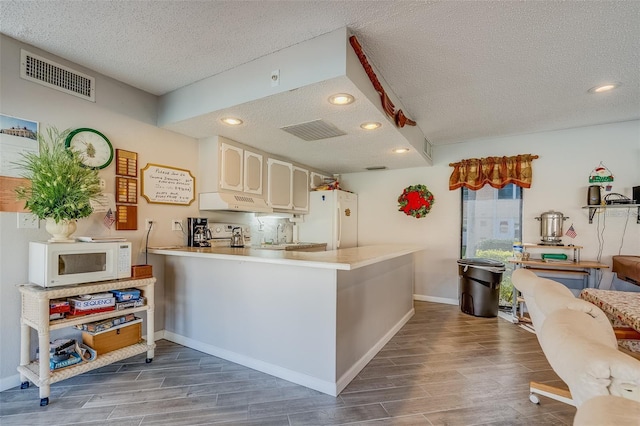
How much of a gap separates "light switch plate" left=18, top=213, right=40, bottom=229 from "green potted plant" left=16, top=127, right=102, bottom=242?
0.17 m

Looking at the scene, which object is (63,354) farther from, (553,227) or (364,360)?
(553,227)

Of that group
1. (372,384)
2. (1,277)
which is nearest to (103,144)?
(1,277)

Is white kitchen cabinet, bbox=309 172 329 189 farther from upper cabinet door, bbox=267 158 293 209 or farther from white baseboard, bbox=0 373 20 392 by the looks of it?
white baseboard, bbox=0 373 20 392

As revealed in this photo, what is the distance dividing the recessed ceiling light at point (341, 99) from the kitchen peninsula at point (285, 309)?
1.21 m

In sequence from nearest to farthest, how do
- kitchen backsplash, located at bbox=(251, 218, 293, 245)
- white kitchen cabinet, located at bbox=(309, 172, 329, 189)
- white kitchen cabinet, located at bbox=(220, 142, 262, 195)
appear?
white kitchen cabinet, located at bbox=(220, 142, 262, 195)
kitchen backsplash, located at bbox=(251, 218, 293, 245)
white kitchen cabinet, located at bbox=(309, 172, 329, 189)

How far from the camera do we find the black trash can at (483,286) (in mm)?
3662

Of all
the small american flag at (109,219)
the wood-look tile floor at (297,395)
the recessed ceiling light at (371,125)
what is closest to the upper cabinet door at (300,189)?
the recessed ceiling light at (371,125)

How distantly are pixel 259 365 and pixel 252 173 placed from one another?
222 centimetres

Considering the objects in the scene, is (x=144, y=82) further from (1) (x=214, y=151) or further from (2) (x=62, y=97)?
(1) (x=214, y=151)

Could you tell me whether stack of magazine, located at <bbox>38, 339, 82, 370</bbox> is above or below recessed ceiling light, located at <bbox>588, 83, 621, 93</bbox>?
below

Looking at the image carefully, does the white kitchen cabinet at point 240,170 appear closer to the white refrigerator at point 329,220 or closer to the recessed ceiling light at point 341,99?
the white refrigerator at point 329,220

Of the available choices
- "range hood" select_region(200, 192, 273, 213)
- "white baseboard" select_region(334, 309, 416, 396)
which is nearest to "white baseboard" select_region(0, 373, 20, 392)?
"range hood" select_region(200, 192, 273, 213)

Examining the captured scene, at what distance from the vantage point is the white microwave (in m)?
1.91

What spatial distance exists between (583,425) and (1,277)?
310 centimetres
